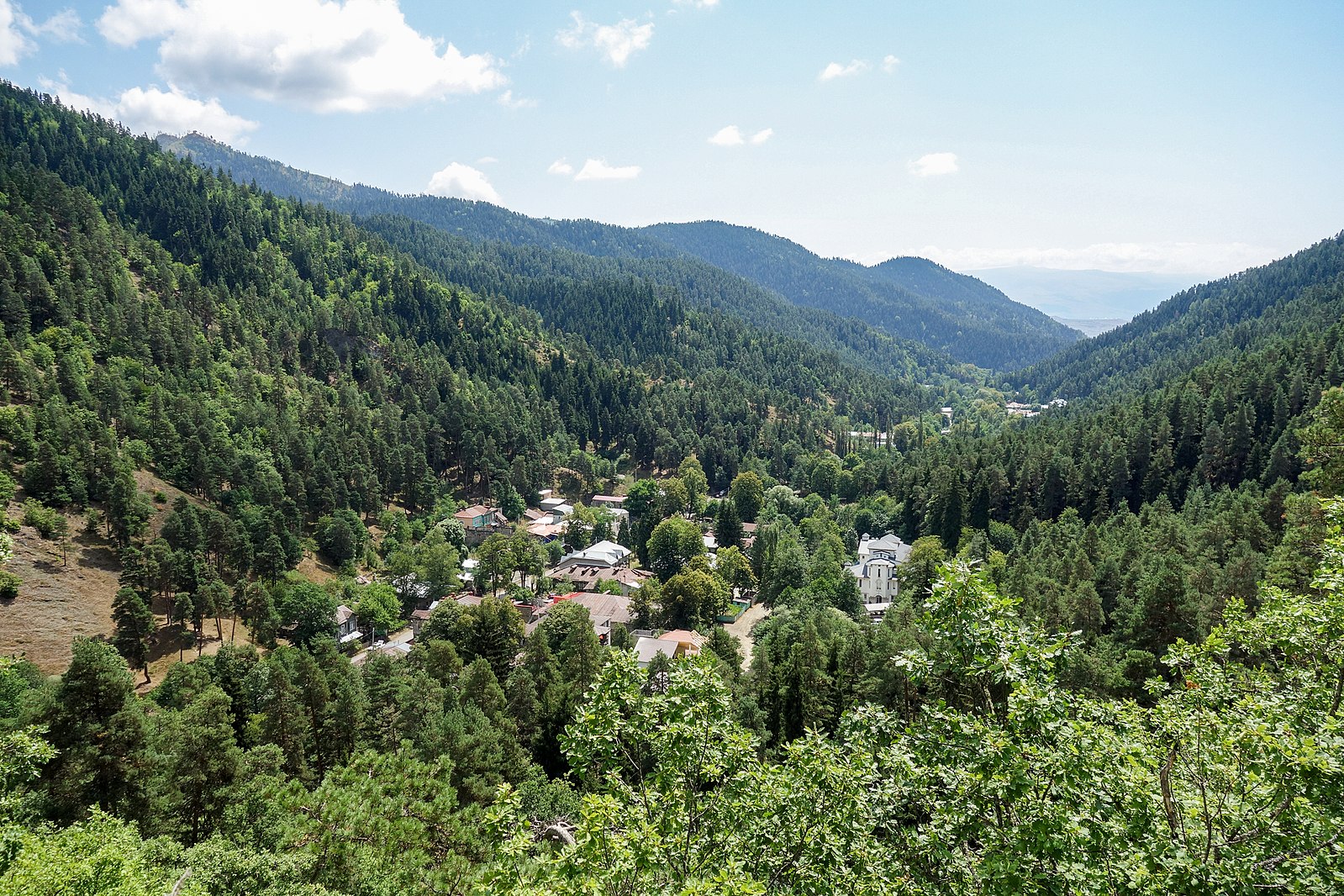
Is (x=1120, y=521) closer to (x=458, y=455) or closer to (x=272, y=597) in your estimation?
(x=272, y=597)

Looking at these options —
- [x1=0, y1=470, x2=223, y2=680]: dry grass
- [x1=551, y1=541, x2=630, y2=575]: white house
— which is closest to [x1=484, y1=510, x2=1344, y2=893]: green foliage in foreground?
[x1=0, y1=470, x2=223, y2=680]: dry grass

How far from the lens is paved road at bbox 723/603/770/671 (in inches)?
2178

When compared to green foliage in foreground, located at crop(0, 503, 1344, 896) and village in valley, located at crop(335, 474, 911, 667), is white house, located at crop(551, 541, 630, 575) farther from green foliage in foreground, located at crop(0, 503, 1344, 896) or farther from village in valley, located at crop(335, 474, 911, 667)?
green foliage in foreground, located at crop(0, 503, 1344, 896)

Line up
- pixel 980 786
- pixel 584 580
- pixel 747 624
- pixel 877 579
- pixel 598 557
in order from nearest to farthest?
pixel 980 786
pixel 747 624
pixel 877 579
pixel 584 580
pixel 598 557

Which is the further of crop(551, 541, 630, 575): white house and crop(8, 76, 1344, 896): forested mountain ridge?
crop(551, 541, 630, 575): white house

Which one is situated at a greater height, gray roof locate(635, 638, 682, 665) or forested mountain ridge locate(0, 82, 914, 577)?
forested mountain ridge locate(0, 82, 914, 577)

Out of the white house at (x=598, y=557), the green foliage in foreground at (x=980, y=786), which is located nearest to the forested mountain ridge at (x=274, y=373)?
the white house at (x=598, y=557)

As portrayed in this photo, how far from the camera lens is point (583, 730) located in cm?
881

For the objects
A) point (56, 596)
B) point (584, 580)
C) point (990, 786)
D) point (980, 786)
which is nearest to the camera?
point (990, 786)

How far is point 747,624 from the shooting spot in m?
61.3

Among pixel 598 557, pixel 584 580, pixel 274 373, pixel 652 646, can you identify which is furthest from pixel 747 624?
pixel 274 373

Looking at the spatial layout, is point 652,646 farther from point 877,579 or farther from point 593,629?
point 877,579

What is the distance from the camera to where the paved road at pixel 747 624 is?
2178 inches

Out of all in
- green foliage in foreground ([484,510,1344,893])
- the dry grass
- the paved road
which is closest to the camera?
green foliage in foreground ([484,510,1344,893])
